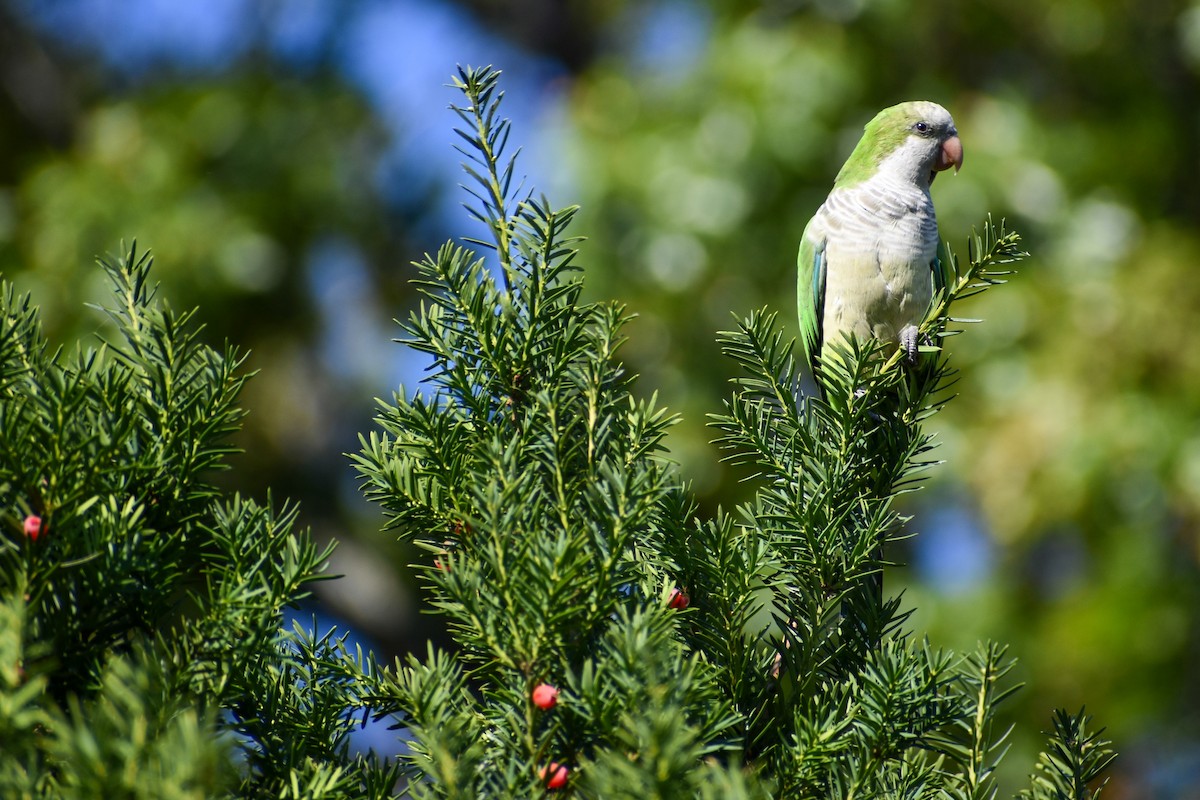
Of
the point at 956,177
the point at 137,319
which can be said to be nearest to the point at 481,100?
the point at 137,319

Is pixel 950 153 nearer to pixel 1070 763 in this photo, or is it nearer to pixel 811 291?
pixel 811 291

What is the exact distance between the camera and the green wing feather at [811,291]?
285 cm

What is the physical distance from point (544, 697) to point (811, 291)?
1923 mm

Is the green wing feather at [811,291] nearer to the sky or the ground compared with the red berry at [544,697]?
nearer to the sky

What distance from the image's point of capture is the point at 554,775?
46.8 inches

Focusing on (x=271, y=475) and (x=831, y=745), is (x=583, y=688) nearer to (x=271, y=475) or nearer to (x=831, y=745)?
(x=831, y=745)

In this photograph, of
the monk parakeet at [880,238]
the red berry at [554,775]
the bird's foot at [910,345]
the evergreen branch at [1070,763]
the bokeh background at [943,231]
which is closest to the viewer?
the red berry at [554,775]

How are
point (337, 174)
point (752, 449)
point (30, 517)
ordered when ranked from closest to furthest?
point (30, 517)
point (752, 449)
point (337, 174)

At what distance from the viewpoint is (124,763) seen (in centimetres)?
97

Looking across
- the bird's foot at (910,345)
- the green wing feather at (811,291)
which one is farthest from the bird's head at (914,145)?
the bird's foot at (910,345)

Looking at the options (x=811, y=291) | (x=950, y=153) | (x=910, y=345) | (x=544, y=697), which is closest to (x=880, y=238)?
(x=811, y=291)

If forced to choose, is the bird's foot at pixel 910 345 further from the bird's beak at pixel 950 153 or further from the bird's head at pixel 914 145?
the bird's beak at pixel 950 153

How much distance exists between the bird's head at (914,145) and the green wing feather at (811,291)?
0.23 m

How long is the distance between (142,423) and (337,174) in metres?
5.26
